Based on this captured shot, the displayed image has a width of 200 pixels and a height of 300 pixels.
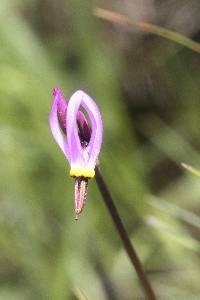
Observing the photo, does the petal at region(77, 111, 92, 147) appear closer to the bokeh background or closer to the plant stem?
the plant stem

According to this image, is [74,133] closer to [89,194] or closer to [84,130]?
[84,130]

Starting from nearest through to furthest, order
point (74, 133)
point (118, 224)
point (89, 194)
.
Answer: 1. point (74, 133)
2. point (118, 224)
3. point (89, 194)

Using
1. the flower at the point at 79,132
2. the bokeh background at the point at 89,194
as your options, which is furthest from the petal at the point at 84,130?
the bokeh background at the point at 89,194

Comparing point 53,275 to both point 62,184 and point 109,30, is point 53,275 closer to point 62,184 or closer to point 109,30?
point 62,184

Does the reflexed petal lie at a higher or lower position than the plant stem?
higher

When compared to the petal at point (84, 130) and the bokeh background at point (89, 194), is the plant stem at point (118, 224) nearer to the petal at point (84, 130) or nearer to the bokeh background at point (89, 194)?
the petal at point (84, 130)

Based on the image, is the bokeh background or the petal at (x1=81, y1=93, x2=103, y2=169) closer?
the petal at (x1=81, y1=93, x2=103, y2=169)

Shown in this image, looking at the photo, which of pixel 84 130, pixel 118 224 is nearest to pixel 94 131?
pixel 84 130

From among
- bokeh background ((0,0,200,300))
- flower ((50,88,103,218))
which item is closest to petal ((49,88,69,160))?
flower ((50,88,103,218))

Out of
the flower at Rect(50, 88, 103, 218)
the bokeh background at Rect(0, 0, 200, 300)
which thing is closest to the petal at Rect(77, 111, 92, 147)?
the flower at Rect(50, 88, 103, 218)
